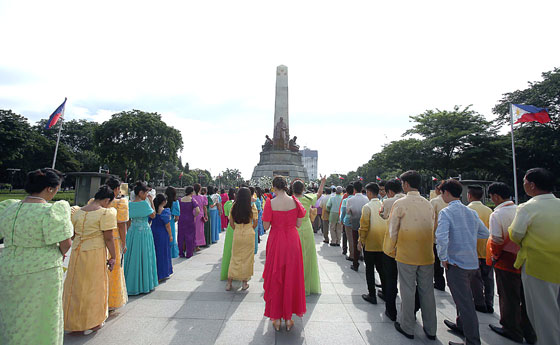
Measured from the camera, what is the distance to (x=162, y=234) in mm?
5074

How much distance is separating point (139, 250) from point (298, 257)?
107 inches

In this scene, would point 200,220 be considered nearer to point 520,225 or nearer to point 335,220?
point 335,220

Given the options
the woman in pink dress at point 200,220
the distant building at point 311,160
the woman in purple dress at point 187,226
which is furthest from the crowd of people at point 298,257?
the distant building at point 311,160

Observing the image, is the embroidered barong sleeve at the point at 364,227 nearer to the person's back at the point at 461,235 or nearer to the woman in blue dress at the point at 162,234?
the person's back at the point at 461,235

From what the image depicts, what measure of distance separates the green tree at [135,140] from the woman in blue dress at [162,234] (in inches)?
950

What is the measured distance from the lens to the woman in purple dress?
679 centimetres

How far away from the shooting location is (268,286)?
11.1ft

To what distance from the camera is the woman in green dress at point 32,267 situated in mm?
2344

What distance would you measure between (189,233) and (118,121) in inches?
945

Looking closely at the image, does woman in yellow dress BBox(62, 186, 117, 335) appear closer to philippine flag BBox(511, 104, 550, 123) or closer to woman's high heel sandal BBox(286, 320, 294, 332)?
woman's high heel sandal BBox(286, 320, 294, 332)

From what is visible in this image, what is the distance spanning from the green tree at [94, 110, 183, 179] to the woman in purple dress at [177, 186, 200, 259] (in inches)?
887

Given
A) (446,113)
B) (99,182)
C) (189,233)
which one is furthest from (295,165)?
(189,233)

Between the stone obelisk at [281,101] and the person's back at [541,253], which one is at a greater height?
the stone obelisk at [281,101]

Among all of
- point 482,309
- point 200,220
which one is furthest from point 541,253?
point 200,220
